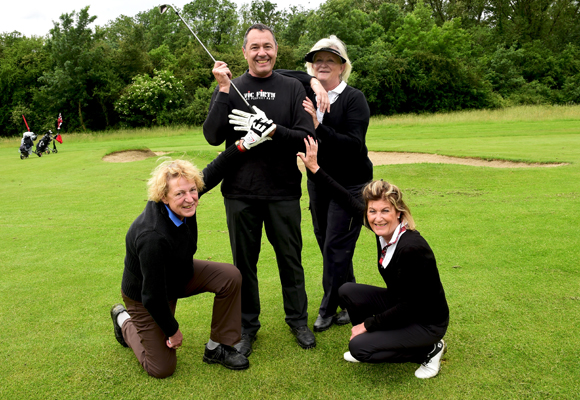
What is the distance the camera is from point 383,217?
3.07m

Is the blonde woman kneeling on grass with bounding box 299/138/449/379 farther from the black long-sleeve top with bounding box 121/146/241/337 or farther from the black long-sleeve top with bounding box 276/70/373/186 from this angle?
the black long-sleeve top with bounding box 121/146/241/337

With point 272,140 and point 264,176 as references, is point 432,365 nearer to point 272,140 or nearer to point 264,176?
point 264,176

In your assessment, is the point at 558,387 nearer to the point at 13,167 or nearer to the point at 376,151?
the point at 376,151

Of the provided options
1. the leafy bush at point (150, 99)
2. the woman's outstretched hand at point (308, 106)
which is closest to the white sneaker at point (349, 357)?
the woman's outstretched hand at point (308, 106)

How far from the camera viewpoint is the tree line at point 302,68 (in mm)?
37688

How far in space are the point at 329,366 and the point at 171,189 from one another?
65.7 inches

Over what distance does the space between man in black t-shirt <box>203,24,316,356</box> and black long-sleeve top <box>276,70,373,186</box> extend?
280 mm

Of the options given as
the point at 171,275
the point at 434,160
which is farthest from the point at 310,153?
the point at 434,160

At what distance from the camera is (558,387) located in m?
2.81

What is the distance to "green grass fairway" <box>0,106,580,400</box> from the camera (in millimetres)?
2965

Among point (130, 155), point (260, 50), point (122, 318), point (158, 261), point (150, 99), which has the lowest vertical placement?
point (130, 155)

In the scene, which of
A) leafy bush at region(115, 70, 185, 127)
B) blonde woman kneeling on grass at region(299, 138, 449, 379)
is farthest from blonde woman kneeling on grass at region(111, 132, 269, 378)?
leafy bush at region(115, 70, 185, 127)

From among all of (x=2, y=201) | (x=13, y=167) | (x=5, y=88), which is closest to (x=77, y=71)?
(x=5, y=88)

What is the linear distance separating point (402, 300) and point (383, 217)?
22.4 inches
